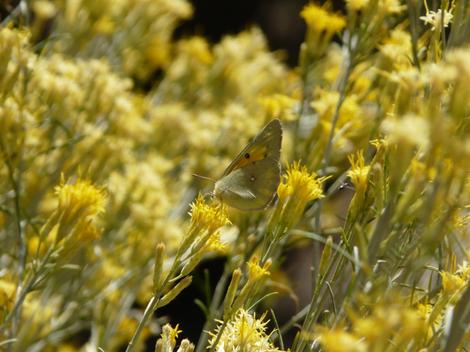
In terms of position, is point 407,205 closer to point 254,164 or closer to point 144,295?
point 254,164

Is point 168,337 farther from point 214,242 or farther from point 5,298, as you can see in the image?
point 5,298

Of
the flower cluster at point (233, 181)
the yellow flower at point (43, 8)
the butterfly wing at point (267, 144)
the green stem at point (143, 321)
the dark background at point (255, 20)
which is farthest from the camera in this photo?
the dark background at point (255, 20)

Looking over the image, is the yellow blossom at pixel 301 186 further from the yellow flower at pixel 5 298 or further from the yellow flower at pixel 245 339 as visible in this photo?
the yellow flower at pixel 5 298

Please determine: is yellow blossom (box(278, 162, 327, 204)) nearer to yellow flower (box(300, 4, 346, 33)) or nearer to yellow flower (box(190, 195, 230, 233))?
yellow flower (box(190, 195, 230, 233))

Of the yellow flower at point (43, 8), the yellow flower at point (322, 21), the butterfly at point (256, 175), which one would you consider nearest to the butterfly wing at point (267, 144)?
the butterfly at point (256, 175)

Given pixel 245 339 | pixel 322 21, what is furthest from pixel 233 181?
pixel 322 21

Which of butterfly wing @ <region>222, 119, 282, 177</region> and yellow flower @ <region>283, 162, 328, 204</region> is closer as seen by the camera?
yellow flower @ <region>283, 162, 328, 204</region>

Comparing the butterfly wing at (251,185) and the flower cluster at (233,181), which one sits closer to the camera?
the flower cluster at (233,181)

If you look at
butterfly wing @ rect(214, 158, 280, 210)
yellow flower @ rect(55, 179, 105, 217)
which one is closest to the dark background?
butterfly wing @ rect(214, 158, 280, 210)

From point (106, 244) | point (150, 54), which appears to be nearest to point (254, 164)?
point (106, 244)
